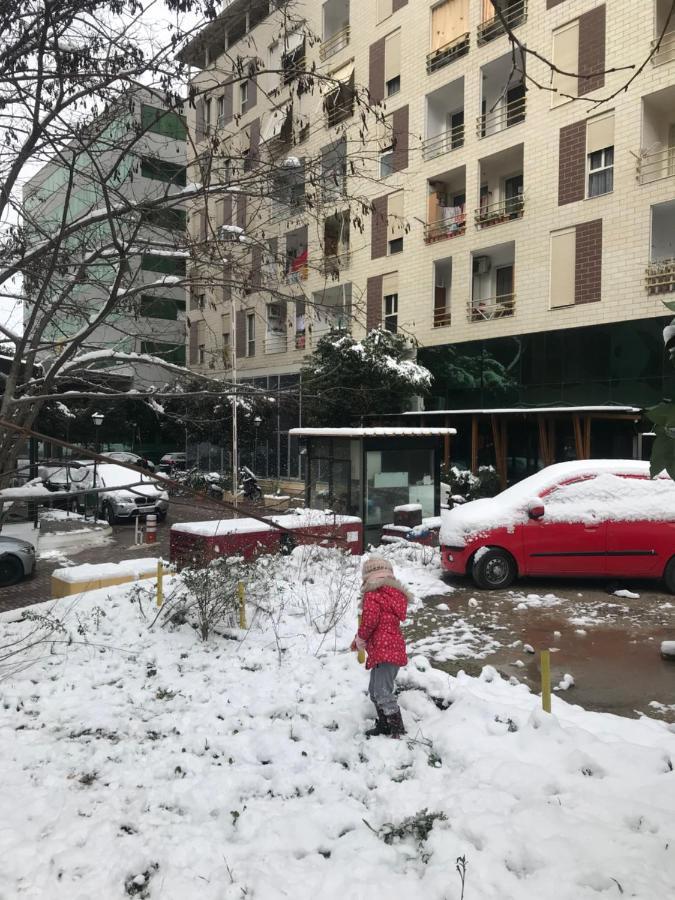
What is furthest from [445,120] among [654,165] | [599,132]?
[654,165]

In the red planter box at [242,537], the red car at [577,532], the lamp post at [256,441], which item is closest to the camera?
the red car at [577,532]

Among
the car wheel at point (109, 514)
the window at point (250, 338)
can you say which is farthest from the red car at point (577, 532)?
the window at point (250, 338)

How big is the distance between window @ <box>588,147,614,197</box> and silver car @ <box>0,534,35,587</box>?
57.6 ft

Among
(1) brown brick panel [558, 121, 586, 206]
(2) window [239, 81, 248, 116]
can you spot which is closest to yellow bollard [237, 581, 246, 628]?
(2) window [239, 81, 248, 116]

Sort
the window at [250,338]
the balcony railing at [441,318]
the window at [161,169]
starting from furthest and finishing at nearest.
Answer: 1. the window at [250,338]
2. the balcony railing at [441,318]
3. the window at [161,169]

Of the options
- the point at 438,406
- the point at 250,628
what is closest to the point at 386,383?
the point at 438,406

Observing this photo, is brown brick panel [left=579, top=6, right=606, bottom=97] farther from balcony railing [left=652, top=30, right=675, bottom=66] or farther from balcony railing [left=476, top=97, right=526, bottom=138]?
balcony railing [left=476, top=97, right=526, bottom=138]

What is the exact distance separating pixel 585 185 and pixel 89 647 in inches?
712

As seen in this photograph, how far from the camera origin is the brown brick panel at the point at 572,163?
17719 millimetres

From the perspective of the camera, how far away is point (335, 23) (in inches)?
982

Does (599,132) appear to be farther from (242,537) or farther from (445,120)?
(242,537)

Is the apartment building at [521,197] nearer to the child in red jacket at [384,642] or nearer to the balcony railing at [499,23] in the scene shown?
the balcony railing at [499,23]

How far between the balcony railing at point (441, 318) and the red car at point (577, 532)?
13.4m

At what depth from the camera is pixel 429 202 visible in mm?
22094
